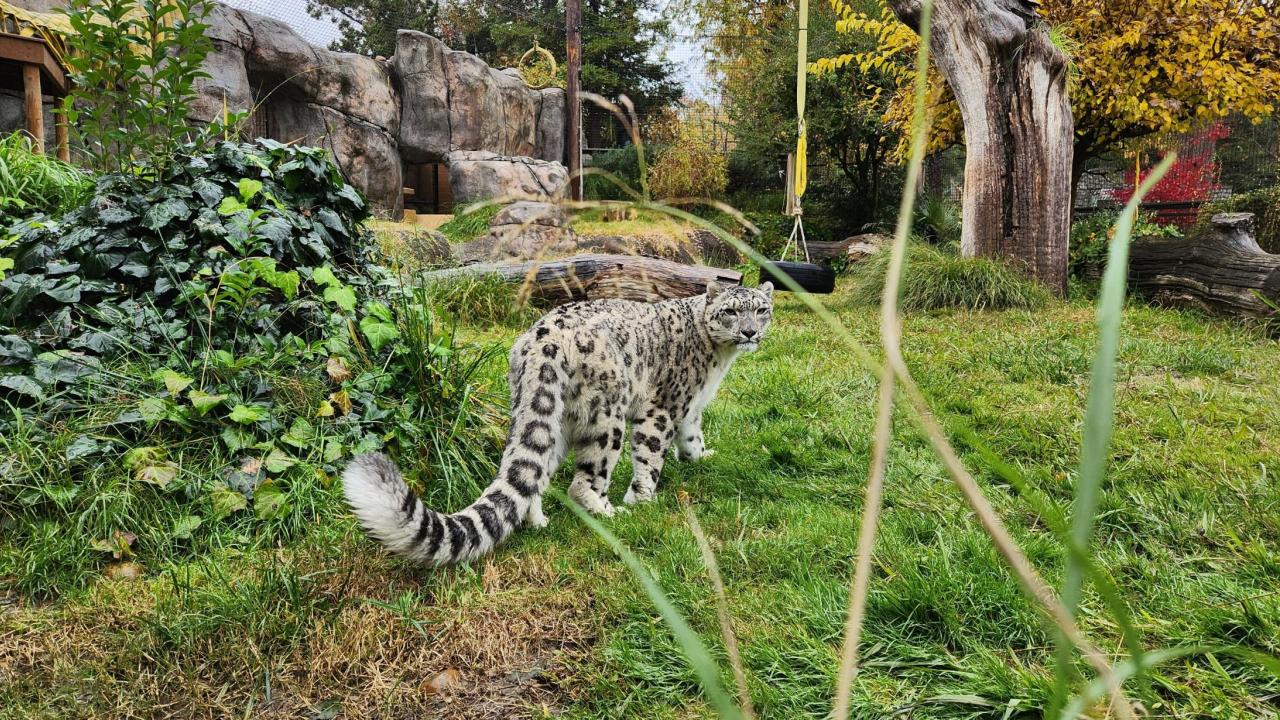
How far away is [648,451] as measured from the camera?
157 inches

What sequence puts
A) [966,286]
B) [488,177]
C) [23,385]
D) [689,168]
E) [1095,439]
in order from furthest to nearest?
[689,168]
[488,177]
[966,286]
[23,385]
[1095,439]

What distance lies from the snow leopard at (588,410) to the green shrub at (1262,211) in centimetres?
744

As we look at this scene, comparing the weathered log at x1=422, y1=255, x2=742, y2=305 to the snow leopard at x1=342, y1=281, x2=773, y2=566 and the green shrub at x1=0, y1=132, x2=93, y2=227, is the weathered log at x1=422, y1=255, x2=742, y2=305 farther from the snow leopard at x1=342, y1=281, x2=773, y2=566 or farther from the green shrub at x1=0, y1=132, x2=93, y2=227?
the snow leopard at x1=342, y1=281, x2=773, y2=566

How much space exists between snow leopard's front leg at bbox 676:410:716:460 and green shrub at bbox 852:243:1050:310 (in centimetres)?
442

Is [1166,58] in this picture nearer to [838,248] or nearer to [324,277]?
[838,248]

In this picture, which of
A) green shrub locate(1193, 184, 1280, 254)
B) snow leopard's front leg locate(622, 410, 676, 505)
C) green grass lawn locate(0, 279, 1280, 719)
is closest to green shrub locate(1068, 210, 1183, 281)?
green shrub locate(1193, 184, 1280, 254)

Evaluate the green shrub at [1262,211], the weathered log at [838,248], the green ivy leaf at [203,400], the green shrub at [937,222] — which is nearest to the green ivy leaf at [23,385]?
the green ivy leaf at [203,400]

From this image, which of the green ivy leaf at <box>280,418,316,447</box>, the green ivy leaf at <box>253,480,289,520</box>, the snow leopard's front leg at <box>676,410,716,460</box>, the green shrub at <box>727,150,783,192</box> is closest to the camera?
the green ivy leaf at <box>253,480,289,520</box>

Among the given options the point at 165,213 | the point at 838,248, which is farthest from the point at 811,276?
the point at 838,248

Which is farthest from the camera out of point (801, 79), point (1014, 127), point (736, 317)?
point (1014, 127)

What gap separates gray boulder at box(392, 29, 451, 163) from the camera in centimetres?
1745

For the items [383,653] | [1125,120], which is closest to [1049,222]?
[1125,120]

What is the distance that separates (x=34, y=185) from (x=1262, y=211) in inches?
577

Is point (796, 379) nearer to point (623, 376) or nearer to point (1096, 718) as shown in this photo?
point (623, 376)
